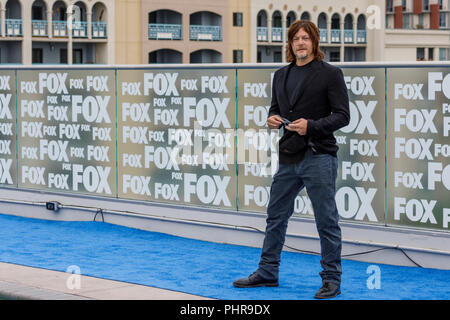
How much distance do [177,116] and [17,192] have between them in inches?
122

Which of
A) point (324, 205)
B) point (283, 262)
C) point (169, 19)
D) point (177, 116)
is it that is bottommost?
point (283, 262)

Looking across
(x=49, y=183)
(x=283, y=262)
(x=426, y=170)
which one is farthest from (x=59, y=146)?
(x=426, y=170)

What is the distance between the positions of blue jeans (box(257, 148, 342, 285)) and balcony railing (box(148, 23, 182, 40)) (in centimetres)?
7247

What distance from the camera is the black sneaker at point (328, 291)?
7.76 m

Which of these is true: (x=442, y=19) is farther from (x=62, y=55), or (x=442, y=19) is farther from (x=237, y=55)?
(x=62, y=55)

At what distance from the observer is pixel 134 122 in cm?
1173

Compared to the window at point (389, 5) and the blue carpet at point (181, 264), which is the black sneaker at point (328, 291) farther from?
the window at point (389, 5)

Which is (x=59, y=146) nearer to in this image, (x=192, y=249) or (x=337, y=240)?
(x=192, y=249)

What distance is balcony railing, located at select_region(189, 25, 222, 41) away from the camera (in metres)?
82.5

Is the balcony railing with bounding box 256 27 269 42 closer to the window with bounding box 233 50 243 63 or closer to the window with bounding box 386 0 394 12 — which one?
the window with bounding box 233 50 243 63

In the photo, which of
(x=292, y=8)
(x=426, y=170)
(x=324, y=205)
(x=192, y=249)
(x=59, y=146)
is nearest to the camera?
(x=324, y=205)

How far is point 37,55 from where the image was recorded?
73.2 meters

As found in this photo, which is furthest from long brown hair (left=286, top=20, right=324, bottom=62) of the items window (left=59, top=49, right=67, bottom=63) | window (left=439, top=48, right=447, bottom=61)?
window (left=439, top=48, right=447, bottom=61)

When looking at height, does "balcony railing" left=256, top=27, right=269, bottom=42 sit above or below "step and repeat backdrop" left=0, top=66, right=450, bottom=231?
above
